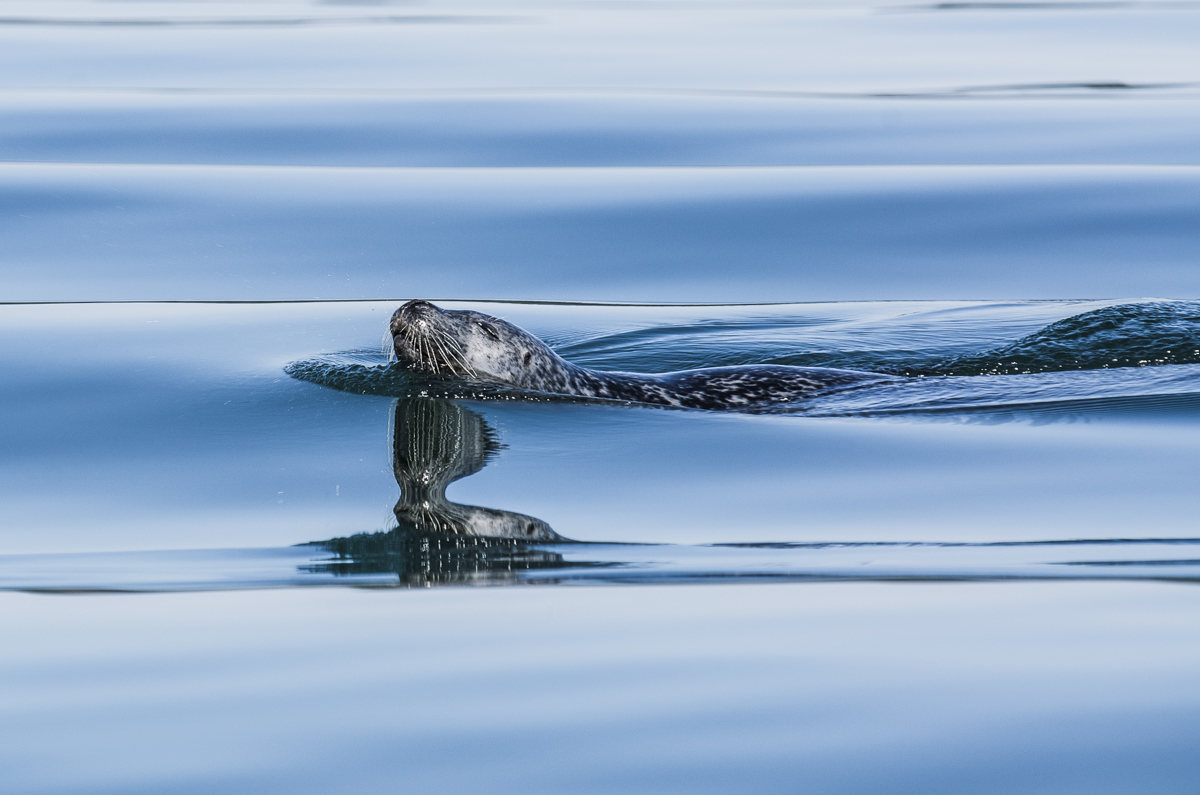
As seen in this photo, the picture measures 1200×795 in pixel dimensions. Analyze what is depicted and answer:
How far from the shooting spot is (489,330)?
25.1ft

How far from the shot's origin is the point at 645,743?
3256mm

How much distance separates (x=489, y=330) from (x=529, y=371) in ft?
0.88

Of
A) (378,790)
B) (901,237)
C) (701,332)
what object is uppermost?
(901,237)

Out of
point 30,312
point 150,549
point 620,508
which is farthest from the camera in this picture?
point 30,312

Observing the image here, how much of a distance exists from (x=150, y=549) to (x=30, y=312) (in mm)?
4537

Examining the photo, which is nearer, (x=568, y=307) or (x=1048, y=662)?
(x=1048, y=662)

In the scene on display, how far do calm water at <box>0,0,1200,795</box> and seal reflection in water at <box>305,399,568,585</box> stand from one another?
0.02 metres

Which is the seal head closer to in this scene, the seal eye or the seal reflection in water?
the seal eye

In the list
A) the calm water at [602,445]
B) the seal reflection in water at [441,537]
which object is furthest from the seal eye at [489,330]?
the seal reflection in water at [441,537]

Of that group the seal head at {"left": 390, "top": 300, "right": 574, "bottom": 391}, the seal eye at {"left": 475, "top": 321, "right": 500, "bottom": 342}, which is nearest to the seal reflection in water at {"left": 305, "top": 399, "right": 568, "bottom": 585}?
the seal head at {"left": 390, "top": 300, "right": 574, "bottom": 391}

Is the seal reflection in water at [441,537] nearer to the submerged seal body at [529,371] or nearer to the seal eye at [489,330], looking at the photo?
the submerged seal body at [529,371]

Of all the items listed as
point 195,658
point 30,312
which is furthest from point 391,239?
point 195,658

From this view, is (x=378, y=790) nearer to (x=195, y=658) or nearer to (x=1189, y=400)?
(x=195, y=658)

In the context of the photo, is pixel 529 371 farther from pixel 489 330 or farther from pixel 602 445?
pixel 602 445
